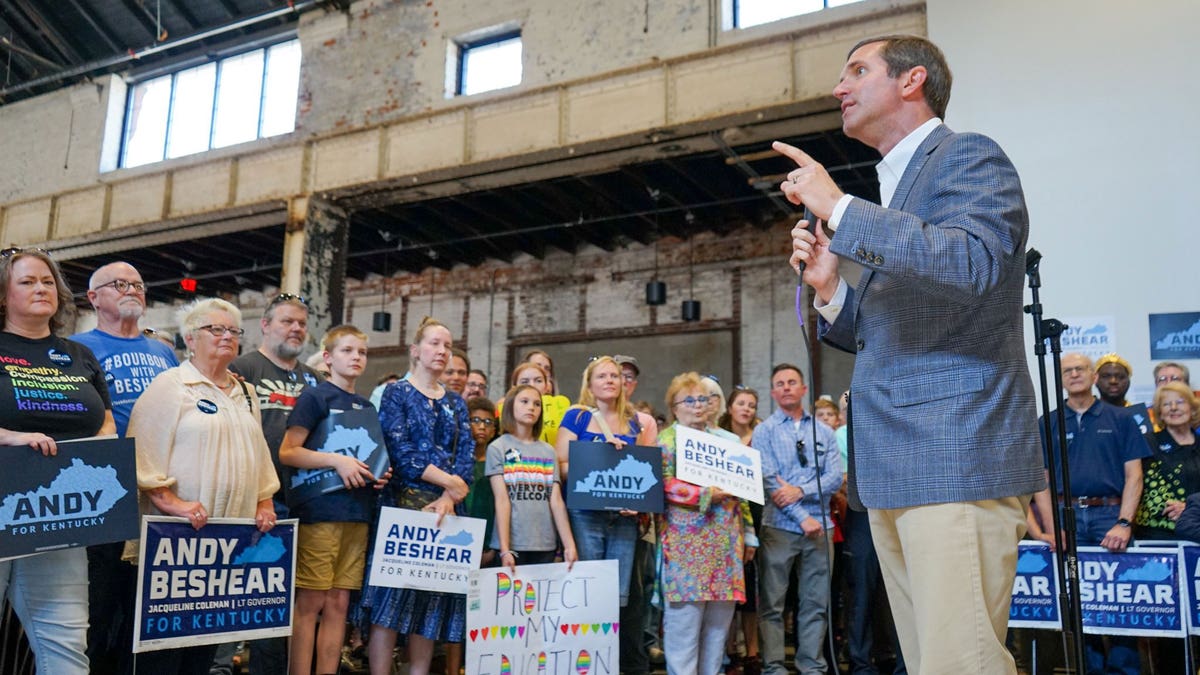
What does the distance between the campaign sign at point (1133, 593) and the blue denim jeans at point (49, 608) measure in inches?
164

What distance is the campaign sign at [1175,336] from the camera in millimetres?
5723

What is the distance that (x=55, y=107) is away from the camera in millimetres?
16688

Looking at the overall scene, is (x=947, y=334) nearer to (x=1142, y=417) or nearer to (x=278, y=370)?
(x=278, y=370)

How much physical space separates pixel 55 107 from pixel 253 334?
5358mm

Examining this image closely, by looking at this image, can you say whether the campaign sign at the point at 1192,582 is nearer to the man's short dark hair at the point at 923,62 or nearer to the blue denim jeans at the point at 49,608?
the man's short dark hair at the point at 923,62

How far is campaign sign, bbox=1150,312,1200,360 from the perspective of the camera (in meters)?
5.72

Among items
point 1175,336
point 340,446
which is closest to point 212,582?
point 340,446

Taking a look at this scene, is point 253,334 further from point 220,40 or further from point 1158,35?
point 1158,35

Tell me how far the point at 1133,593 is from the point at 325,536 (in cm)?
377

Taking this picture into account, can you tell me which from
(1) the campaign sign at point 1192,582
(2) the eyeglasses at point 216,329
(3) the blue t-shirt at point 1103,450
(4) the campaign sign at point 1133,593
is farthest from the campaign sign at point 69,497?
(1) the campaign sign at point 1192,582

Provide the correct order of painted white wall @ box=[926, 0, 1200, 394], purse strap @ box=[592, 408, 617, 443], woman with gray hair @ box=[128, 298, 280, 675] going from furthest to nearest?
painted white wall @ box=[926, 0, 1200, 394] < purse strap @ box=[592, 408, 617, 443] < woman with gray hair @ box=[128, 298, 280, 675]

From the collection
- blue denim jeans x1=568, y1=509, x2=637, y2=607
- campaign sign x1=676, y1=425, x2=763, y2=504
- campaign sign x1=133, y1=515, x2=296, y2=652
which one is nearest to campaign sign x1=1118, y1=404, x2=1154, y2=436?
campaign sign x1=676, y1=425, x2=763, y2=504

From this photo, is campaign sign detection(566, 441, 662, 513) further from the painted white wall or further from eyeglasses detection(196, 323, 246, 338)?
the painted white wall

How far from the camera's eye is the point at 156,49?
606 inches
